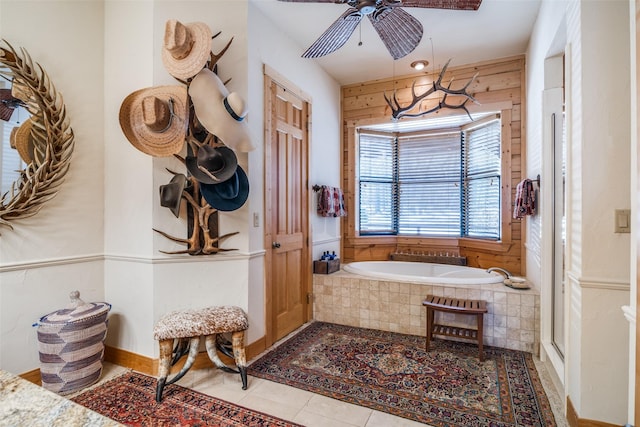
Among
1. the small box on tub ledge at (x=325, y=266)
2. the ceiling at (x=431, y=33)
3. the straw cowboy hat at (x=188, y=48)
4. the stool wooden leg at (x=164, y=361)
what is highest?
the ceiling at (x=431, y=33)

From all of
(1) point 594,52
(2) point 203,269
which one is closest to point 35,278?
(2) point 203,269

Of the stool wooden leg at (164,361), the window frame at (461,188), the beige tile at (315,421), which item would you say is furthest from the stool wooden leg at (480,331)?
the stool wooden leg at (164,361)

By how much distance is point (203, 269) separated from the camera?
2.51 meters

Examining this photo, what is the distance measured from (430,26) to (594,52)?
70.4 inches

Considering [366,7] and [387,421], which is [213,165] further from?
[387,421]

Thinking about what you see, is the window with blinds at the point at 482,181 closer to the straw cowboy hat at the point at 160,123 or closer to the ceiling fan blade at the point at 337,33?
the ceiling fan blade at the point at 337,33

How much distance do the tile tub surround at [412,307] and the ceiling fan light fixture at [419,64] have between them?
253 centimetres

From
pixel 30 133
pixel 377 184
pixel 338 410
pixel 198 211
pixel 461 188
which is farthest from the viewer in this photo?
pixel 377 184

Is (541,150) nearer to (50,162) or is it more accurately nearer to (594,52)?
(594,52)

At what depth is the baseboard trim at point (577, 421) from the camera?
168 cm

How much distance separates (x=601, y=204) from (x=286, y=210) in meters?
2.36

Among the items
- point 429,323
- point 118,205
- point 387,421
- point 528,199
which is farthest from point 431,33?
point 387,421

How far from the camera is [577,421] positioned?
172 cm

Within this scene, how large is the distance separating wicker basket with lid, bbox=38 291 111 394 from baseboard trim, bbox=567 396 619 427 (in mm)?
2981
